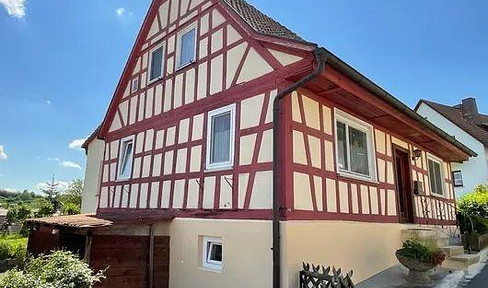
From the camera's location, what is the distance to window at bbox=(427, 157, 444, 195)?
11688 millimetres

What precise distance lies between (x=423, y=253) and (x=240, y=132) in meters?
4.37

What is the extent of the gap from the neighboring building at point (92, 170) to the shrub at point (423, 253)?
1170cm

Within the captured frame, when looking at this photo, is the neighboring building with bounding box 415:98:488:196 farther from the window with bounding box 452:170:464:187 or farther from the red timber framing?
the red timber framing

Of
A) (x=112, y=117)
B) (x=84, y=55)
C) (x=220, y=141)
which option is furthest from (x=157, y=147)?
(x=84, y=55)

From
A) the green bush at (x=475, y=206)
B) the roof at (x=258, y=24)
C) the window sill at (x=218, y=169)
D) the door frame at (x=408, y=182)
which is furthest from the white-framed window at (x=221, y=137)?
the green bush at (x=475, y=206)

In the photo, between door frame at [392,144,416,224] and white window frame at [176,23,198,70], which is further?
door frame at [392,144,416,224]

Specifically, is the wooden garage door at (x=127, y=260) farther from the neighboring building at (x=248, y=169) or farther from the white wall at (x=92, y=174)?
the white wall at (x=92, y=174)

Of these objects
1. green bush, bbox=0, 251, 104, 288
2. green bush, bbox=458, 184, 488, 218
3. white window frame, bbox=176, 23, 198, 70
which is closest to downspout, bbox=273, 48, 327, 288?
green bush, bbox=0, 251, 104, 288

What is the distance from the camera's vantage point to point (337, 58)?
5355mm

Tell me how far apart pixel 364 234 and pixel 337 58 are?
395cm

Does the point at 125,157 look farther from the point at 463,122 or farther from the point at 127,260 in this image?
the point at 463,122

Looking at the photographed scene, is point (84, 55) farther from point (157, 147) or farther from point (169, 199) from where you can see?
point (169, 199)

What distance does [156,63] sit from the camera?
33.7ft

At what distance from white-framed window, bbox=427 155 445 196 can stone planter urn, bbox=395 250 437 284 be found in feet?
17.5
